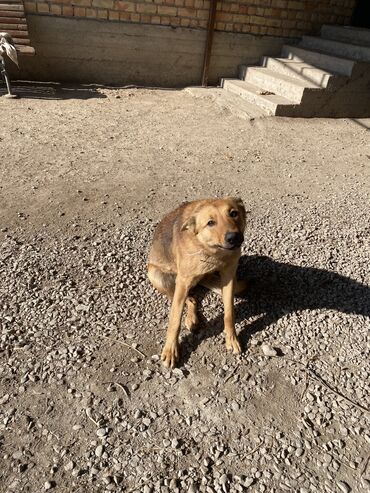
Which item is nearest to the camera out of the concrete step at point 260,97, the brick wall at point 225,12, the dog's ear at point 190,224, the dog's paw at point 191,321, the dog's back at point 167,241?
the dog's ear at point 190,224

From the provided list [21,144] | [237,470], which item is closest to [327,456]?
[237,470]

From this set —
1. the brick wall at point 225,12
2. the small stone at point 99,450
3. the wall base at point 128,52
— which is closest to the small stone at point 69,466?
the small stone at point 99,450

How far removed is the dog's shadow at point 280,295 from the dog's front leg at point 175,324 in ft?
0.55

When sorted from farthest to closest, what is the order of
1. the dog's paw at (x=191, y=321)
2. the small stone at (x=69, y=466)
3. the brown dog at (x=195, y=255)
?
the dog's paw at (x=191, y=321) → the brown dog at (x=195, y=255) → the small stone at (x=69, y=466)

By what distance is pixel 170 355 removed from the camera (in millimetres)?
2967

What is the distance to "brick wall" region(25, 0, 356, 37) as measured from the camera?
353 inches

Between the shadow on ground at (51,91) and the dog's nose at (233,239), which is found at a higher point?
the dog's nose at (233,239)

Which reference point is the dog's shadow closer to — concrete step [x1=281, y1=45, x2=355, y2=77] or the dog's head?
the dog's head

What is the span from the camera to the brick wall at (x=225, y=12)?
8977 mm

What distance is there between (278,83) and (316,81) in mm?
875

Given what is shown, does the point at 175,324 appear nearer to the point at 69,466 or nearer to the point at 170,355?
the point at 170,355

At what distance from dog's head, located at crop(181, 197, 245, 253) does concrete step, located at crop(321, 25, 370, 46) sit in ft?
31.7

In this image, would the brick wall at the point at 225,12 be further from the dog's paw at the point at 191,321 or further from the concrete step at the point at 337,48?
the dog's paw at the point at 191,321

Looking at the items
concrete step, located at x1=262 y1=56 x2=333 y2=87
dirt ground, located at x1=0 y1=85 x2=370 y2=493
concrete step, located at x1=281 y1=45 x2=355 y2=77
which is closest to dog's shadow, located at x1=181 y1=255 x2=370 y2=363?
dirt ground, located at x1=0 y1=85 x2=370 y2=493
